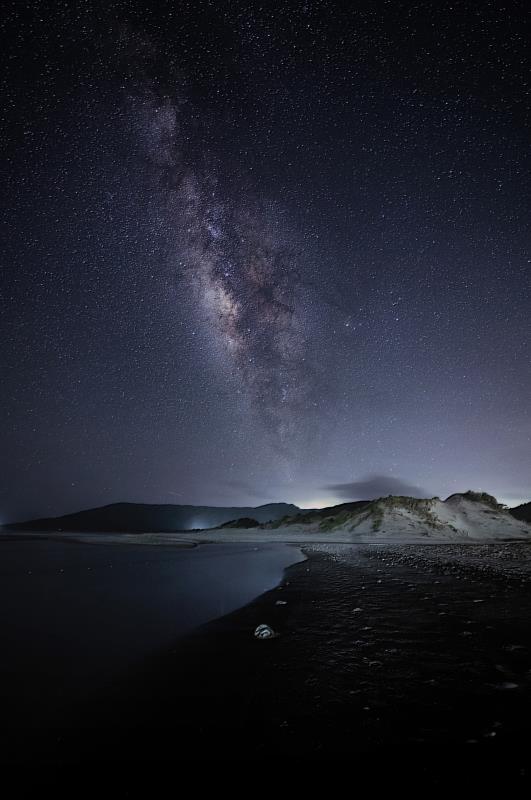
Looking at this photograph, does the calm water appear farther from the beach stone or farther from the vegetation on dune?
the vegetation on dune

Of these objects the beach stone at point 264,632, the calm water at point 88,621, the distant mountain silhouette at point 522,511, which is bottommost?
the calm water at point 88,621

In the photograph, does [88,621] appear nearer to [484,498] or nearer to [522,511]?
[484,498]

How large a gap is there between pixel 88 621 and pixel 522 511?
5816 centimetres

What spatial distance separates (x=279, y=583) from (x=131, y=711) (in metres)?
7.22

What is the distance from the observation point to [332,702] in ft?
9.70

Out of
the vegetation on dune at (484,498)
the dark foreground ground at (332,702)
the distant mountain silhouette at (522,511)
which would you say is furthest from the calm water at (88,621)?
the distant mountain silhouette at (522,511)

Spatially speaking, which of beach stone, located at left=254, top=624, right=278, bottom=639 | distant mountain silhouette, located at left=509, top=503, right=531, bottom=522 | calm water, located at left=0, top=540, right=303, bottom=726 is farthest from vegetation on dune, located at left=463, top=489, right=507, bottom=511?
beach stone, located at left=254, top=624, right=278, bottom=639

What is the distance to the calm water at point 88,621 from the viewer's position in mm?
3736

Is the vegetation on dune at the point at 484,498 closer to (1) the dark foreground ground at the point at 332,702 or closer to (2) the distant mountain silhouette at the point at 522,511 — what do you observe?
(2) the distant mountain silhouette at the point at 522,511

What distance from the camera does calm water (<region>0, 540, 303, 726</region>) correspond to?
3736 mm

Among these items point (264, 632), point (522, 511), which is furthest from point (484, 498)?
point (264, 632)

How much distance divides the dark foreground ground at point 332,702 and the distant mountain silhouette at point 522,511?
50.3 meters

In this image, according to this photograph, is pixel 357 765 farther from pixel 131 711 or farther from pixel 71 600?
pixel 71 600

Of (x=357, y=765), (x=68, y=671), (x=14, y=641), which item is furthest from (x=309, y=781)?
(x=14, y=641)
